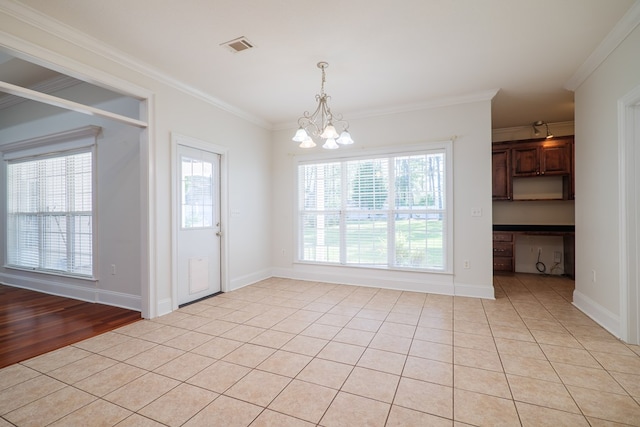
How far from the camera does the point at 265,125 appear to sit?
5.36 metres

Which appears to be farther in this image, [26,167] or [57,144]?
[26,167]

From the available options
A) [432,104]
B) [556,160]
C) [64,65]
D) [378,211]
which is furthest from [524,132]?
[64,65]

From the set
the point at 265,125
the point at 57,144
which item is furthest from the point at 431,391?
the point at 57,144

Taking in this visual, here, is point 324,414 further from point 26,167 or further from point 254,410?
point 26,167

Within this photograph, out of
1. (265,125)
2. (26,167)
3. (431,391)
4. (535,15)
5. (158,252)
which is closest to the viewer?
Answer: (431,391)

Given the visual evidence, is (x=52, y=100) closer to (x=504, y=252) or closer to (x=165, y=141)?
(x=165, y=141)

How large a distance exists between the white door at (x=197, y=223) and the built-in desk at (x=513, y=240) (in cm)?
515

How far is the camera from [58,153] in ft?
14.2

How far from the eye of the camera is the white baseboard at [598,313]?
2803 millimetres

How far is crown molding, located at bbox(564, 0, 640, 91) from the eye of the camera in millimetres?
2453

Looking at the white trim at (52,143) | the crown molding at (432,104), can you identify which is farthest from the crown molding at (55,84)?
the crown molding at (432,104)

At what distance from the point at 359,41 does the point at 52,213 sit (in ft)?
16.4

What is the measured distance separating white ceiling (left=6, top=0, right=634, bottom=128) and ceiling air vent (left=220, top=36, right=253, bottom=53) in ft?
0.16

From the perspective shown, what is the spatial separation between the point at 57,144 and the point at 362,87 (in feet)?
14.8
